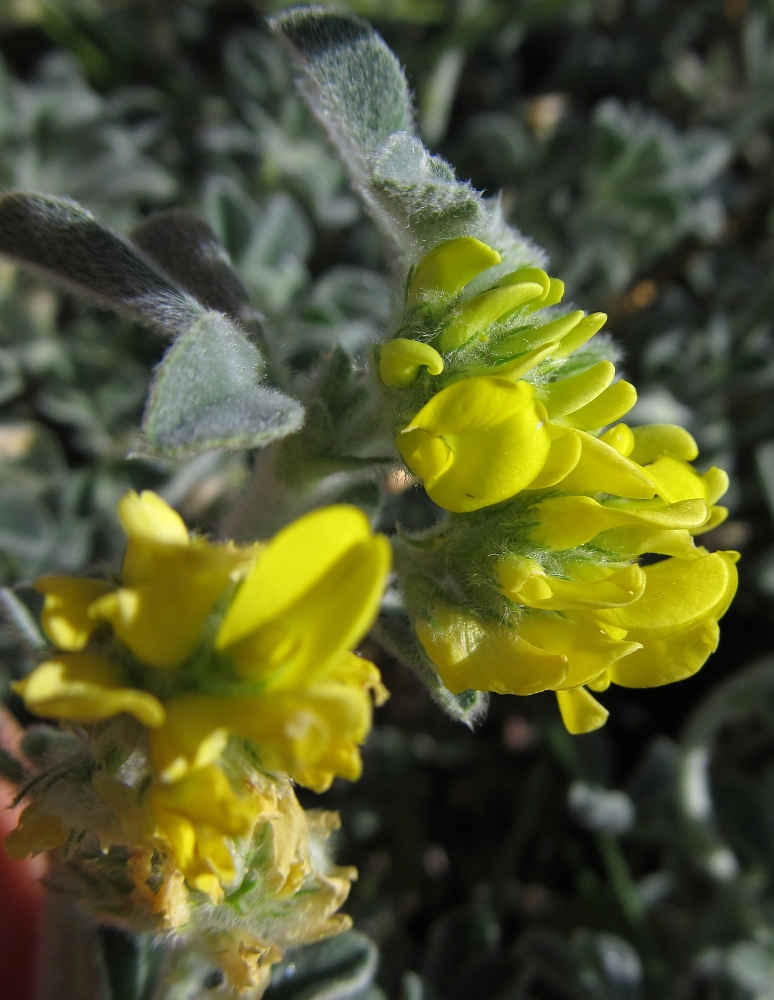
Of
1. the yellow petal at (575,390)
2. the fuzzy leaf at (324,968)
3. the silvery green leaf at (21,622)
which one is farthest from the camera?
the fuzzy leaf at (324,968)

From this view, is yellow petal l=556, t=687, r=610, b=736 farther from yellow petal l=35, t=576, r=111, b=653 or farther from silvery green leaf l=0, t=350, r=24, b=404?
silvery green leaf l=0, t=350, r=24, b=404

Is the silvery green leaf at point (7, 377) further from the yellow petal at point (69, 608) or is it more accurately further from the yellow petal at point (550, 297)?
the yellow petal at point (550, 297)

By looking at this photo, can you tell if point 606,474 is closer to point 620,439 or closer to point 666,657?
point 620,439

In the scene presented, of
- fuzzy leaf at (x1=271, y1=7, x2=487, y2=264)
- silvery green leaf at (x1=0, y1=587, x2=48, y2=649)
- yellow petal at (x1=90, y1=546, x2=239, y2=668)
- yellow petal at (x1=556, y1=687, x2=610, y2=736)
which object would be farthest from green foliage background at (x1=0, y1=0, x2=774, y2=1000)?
yellow petal at (x1=90, y1=546, x2=239, y2=668)

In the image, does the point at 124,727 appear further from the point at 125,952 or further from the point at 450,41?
the point at 450,41

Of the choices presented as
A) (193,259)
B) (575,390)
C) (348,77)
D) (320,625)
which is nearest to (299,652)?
(320,625)

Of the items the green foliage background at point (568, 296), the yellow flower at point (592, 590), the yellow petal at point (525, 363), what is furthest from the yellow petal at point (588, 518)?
the green foliage background at point (568, 296)
